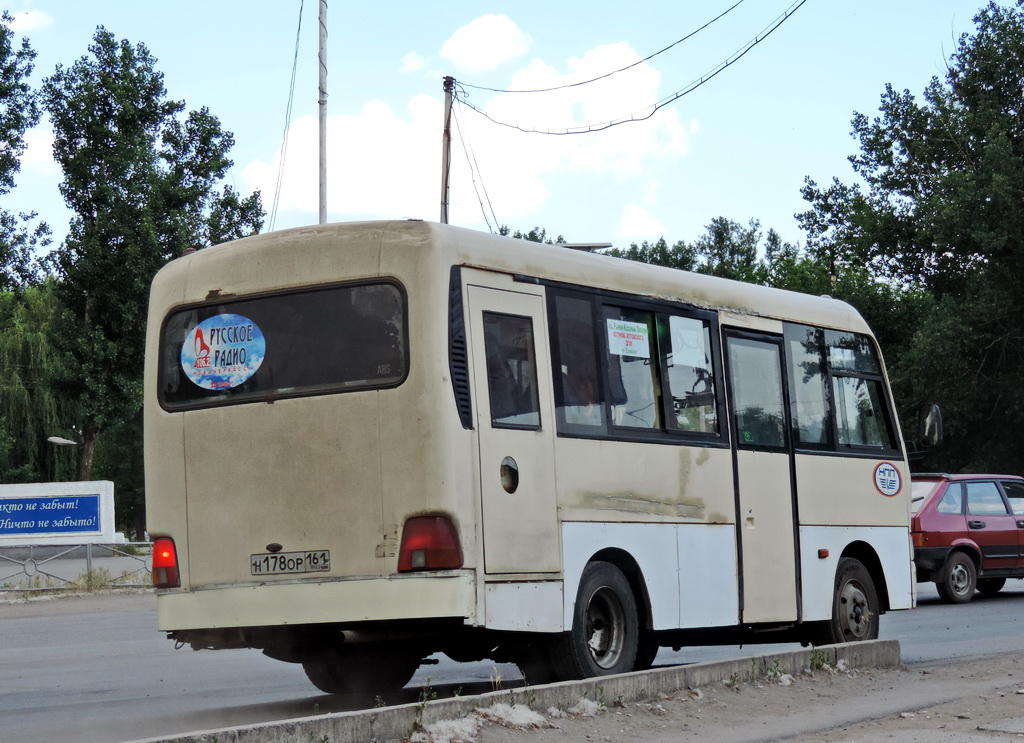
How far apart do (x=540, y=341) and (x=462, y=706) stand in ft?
8.35

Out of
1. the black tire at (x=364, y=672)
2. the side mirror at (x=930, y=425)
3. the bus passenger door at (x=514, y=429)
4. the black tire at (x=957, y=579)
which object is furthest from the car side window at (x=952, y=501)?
the bus passenger door at (x=514, y=429)

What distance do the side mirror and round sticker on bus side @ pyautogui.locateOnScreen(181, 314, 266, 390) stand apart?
6112 mm

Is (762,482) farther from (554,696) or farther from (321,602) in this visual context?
(321,602)

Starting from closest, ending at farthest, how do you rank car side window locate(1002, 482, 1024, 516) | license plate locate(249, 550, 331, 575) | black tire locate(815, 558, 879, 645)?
license plate locate(249, 550, 331, 575) < black tire locate(815, 558, 879, 645) < car side window locate(1002, 482, 1024, 516)

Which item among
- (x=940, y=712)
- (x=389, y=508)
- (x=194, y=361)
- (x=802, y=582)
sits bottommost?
(x=940, y=712)

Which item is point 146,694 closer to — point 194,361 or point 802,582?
point 194,361

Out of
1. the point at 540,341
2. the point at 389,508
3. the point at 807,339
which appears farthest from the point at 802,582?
the point at 389,508

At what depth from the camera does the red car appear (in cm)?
1992

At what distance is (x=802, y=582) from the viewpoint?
455 inches

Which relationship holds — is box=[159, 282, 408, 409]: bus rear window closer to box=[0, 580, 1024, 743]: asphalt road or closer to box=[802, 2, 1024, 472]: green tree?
box=[0, 580, 1024, 743]: asphalt road

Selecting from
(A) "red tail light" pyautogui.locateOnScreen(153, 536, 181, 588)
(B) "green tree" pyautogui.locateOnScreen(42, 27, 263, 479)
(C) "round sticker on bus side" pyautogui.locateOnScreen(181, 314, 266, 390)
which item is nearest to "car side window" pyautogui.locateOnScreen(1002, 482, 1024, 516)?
(C) "round sticker on bus side" pyautogui.locateOnScreen(181, 314, 266, 390)

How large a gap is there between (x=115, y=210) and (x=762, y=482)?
1432 inches

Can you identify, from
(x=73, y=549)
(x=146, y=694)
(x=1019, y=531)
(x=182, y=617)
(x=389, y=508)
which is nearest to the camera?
(x=389, y=508)

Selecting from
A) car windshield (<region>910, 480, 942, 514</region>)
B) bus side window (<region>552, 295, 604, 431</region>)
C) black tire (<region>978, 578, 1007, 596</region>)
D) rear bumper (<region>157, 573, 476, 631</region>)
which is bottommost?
black tire (<region>978, 578, 1007, 596</region>)
